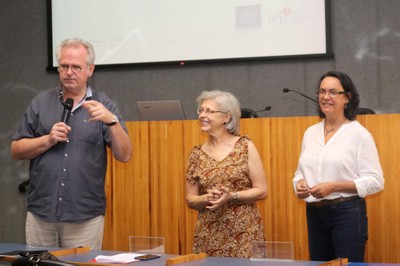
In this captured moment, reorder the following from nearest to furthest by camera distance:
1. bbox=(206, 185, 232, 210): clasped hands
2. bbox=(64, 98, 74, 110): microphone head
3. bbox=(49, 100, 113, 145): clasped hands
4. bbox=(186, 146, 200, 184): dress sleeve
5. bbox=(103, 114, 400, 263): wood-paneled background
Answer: bbox=(49, 100, 113, 145): clasped hands → bbox=(64, 98, 74, 110): microphone head → bbox=(206, 185, 232, 210): clasped hands → bbox=(186, 146, 200, 184): dress sleeve → bbox=(103, 114, 400, 263): wood-paneled background

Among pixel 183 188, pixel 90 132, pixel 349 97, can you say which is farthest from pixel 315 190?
pixel 183 188

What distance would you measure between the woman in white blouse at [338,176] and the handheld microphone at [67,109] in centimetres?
116

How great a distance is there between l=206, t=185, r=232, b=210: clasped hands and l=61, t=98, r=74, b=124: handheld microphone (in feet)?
2.63

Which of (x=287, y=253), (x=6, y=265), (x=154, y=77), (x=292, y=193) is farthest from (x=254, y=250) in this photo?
(x=154, y=77)

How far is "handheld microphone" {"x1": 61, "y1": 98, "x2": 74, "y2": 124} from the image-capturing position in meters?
3.09

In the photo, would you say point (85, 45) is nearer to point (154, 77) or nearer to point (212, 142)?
point (212, 142)

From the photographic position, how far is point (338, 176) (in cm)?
327

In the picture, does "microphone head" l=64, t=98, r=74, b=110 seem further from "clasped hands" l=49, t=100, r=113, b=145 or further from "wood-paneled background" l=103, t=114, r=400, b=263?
"wood-paneled background" l=103, t=114, r=400, b=263

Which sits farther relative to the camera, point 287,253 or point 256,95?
point 256,95

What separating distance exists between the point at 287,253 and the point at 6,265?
42.3 inches

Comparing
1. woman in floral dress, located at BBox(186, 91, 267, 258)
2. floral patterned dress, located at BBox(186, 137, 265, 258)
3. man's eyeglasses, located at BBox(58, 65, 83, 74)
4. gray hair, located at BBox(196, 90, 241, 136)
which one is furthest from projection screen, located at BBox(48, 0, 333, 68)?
man's eyeglasses, located at BBox(58, 65, 83, 74)

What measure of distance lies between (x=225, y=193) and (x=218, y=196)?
0.04 metres

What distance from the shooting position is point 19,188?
5.88m

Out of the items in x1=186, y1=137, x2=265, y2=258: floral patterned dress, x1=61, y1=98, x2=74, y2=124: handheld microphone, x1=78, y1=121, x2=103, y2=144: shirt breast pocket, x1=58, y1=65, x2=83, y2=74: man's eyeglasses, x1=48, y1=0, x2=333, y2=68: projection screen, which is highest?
x1=48, y1=0, x2=333, y2=68: projection screen
